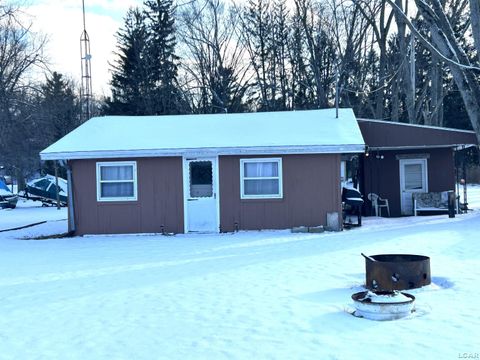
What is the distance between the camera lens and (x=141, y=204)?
15539mm

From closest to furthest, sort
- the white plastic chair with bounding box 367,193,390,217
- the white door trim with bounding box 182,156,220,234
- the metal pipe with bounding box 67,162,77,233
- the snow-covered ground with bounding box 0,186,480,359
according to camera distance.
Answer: the snow-covered ground with bounding box 0,186,480,359 → the white door trim with bounding box 182,156,220,234 → the metal pipe with bounding box 67,162,77,233 → the white plastic chair with bounding box 367,193,390,217

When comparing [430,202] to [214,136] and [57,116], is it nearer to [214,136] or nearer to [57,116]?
[214,136]

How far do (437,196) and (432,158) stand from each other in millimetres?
1333

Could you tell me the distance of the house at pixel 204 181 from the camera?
49.5ft

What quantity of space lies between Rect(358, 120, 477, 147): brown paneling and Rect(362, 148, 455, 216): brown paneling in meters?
1.19

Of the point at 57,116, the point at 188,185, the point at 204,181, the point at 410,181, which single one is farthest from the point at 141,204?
the point at 57,116

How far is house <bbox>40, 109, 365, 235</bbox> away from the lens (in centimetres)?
1510

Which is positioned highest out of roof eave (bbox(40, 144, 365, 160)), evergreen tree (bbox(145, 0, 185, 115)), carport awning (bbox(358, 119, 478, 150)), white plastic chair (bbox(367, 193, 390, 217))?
evergreen tree (bbox(145, 0, 185, 115))

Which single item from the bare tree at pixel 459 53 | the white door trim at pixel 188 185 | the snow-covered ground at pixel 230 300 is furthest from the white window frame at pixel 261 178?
the bare tree at pixel 459 53

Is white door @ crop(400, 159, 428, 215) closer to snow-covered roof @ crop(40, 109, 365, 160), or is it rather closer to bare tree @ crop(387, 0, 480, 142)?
bare tree @ crop(387, 0, 480, 142)

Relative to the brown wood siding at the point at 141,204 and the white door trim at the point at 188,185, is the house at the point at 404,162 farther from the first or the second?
the brown wood siding at the point at 141,204

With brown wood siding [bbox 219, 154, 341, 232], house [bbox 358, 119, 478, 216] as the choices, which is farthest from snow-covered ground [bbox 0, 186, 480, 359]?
house [bbox 358, 119, 478, 216]

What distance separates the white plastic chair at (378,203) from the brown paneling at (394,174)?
0.48ft

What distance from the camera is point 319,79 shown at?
33062 millimetres
